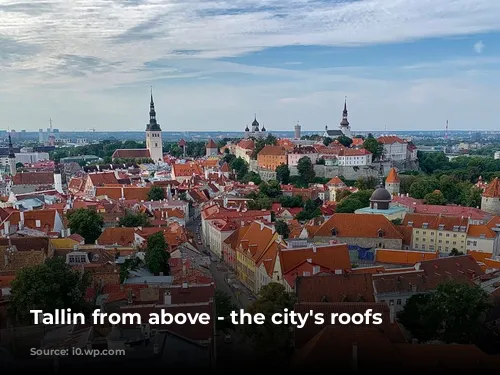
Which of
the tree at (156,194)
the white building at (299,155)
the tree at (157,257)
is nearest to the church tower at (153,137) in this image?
the white building at (299,155)

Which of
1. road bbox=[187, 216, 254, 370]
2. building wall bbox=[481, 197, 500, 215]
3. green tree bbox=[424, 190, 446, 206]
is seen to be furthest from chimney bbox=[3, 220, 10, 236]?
building wall bbox=[481, 197, 500, 215]

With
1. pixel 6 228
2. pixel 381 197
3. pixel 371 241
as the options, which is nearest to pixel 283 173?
pixel 381 197

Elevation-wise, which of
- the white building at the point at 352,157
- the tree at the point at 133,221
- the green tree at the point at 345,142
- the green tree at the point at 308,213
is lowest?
the green tree at the point at 308,213

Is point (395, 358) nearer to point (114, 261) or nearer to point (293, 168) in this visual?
point (114, 261)

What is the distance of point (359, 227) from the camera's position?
15602 mm

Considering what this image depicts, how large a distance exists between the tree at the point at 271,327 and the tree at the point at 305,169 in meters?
24.2

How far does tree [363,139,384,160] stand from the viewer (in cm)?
3509

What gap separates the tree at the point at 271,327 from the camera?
7.04 meters

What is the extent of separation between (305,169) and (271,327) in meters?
25.3

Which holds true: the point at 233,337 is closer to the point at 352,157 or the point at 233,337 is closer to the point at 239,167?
the point at 352,157

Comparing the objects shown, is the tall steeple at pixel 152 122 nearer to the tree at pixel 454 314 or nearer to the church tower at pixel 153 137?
the church tower at pixel 153 137

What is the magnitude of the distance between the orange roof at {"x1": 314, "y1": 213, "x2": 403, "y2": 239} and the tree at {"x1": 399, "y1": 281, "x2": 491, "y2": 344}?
6.82 m

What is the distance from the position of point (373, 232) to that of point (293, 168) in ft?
60.9

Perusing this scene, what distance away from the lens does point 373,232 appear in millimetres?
15367
